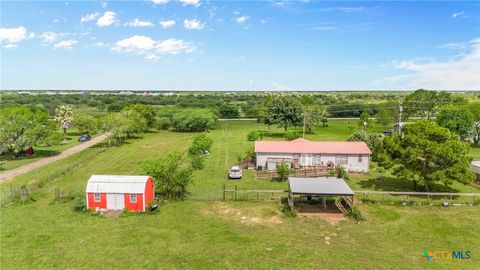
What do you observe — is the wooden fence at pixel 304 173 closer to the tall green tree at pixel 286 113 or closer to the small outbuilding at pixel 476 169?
the small outbuilding at pixel 476 169

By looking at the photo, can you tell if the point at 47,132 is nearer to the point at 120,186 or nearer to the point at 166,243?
the point at 120,186

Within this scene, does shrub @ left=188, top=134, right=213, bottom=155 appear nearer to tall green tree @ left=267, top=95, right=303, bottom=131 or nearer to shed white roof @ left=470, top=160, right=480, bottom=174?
tall green tree @ left=267, top=95, right=303, bottom=131

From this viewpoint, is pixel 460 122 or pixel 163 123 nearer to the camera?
pixel 460 122

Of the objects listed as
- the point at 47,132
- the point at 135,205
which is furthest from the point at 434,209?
the point at 47,132

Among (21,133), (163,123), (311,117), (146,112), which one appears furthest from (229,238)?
(163,123)

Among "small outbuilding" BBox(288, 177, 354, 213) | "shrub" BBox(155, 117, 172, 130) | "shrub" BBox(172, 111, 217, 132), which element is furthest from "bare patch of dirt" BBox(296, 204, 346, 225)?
"shrub" BBox(155, 117, 172, 130)

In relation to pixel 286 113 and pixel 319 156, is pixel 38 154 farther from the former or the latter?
pixel 286 113
